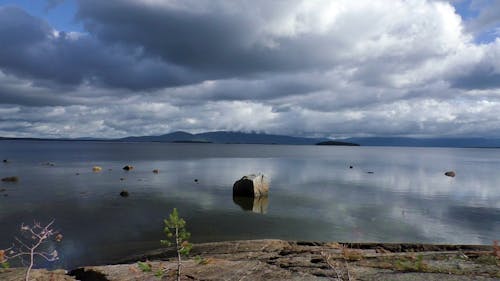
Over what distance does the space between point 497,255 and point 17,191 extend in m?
50.4

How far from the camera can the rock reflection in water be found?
34125mm

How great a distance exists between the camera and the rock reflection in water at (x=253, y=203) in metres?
→ 34.1

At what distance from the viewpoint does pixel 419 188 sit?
169 feet

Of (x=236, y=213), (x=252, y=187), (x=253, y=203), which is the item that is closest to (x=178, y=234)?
(x=236, y=213)

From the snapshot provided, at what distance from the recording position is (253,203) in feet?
121

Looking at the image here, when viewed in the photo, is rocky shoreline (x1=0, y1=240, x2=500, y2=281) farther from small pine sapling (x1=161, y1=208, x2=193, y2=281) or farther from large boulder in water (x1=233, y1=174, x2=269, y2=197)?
large boulder in water (x1=233, y1=174, x2=269, y2=197)

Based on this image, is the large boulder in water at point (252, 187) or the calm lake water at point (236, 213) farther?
the large boulder in water at point (252, 187)

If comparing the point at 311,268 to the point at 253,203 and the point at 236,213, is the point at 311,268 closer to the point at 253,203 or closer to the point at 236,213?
the point at 236,213

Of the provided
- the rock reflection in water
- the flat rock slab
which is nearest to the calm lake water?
the rock reflection in water

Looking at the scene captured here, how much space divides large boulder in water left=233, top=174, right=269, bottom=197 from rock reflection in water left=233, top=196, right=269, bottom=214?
619 millimetres

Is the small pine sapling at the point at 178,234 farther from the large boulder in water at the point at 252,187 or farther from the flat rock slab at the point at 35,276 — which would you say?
the large boulder in water at the point at 252,187

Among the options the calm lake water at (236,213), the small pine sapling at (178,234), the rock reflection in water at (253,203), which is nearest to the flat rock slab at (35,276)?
the calm lake water at (236,213)

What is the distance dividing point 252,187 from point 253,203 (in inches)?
111

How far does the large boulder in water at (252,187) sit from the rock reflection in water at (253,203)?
0.62 meters
